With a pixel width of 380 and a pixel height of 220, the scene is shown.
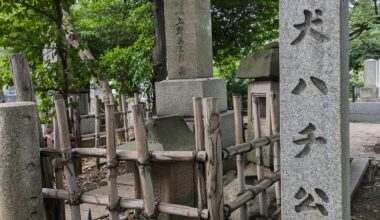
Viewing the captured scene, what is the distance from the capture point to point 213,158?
2.88 metres

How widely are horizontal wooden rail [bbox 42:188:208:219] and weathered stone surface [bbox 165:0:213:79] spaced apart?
8.92ft

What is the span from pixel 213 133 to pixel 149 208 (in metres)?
0.86

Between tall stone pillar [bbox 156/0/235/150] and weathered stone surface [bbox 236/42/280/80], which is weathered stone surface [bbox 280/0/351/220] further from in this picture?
weathered stone surface [bbox 236/42/280/80]

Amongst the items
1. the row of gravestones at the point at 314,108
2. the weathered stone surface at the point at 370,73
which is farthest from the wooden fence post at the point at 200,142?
the weathered stone surface at the point at 370,73

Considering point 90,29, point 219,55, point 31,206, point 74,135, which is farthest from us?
point 90,29

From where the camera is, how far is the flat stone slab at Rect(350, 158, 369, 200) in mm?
5203

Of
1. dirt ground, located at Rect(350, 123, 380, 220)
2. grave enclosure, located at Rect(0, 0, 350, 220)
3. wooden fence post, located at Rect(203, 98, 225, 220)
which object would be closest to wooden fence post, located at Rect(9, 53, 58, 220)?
grave enclosure, located at Rect(0, 0, 350, 220)

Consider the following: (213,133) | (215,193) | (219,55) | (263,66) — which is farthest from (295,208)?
(219,55)

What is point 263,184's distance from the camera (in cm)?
376

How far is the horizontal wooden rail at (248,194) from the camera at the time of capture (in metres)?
3.07

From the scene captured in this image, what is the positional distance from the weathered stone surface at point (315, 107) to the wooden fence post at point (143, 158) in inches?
45.3

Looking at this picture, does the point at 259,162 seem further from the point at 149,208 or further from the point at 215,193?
the point at 149,208

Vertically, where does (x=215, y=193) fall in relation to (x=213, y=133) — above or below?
below

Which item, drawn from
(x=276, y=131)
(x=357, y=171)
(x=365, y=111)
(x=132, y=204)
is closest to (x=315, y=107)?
(x=276, y=131)
